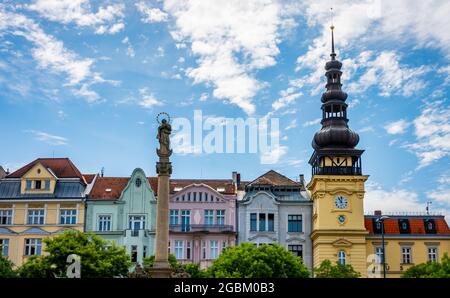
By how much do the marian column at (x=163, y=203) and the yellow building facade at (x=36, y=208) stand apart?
27.8m

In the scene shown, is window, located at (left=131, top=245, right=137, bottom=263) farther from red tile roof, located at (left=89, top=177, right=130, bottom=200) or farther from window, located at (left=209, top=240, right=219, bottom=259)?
window, located at (left=209, top=240, right=219, bottom=259)

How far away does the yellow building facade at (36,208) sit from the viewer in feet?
210

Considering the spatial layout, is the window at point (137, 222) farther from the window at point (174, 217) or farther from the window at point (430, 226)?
the window at point (430, 226)

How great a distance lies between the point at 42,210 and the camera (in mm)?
64750

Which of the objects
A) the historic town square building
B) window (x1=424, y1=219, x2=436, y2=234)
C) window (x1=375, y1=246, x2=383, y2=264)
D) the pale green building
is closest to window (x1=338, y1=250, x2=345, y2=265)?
the historic town square building

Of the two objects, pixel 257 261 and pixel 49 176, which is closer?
pixel 257 261

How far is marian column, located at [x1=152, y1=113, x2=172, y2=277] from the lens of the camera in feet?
122

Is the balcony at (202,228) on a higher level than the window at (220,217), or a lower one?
lower

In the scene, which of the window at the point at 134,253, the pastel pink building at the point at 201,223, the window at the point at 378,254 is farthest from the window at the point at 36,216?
the window at the point at 378,254

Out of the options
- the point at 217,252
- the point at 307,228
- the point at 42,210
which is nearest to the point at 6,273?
the point at 42,210

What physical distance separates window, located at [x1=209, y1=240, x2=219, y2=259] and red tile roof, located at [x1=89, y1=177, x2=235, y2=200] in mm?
5523
